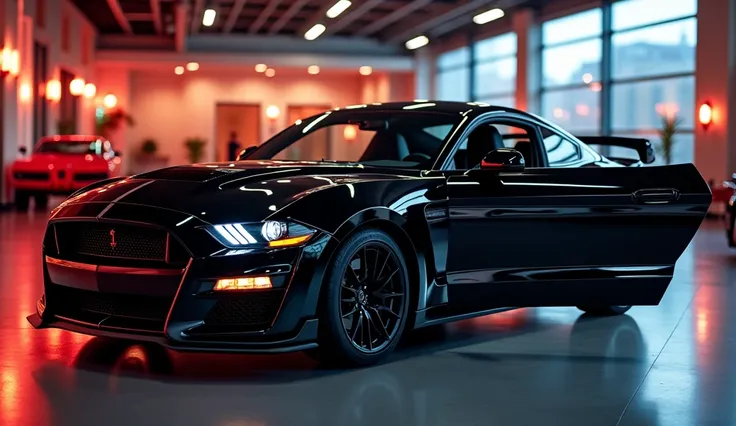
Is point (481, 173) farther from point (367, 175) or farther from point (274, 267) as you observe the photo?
point (274, 267)

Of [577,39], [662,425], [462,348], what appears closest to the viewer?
[662,425]

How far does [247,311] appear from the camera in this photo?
4477 mm

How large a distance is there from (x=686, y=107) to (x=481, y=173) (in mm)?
17501

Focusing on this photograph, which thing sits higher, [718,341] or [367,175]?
[367,175]

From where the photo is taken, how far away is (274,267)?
4.43m

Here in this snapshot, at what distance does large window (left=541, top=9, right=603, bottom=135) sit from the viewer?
25.0 m

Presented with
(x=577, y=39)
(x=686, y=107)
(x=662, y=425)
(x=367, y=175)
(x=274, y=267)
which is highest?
(x=577, y=39)

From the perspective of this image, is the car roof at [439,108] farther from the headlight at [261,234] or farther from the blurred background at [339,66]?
the blurred background at [339,66]

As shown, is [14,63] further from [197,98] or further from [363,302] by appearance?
[197,98]

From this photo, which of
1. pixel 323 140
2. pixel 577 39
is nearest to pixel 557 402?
pixel 323 140

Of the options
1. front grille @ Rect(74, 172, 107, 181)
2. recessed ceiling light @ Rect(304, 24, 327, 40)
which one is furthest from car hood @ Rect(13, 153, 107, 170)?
recessed ceiling light @ Rect(304, 24, 327, 40)

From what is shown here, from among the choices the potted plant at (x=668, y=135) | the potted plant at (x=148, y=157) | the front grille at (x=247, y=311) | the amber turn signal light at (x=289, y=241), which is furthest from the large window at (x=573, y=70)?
the front grille at (x=247, y=311)

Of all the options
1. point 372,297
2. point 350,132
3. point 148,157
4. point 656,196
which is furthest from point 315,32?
point 372,297

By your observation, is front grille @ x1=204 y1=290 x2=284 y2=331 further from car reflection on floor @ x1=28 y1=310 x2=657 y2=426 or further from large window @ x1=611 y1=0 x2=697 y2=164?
large window @ x1=611 y1=0 x2=697 y2=164
